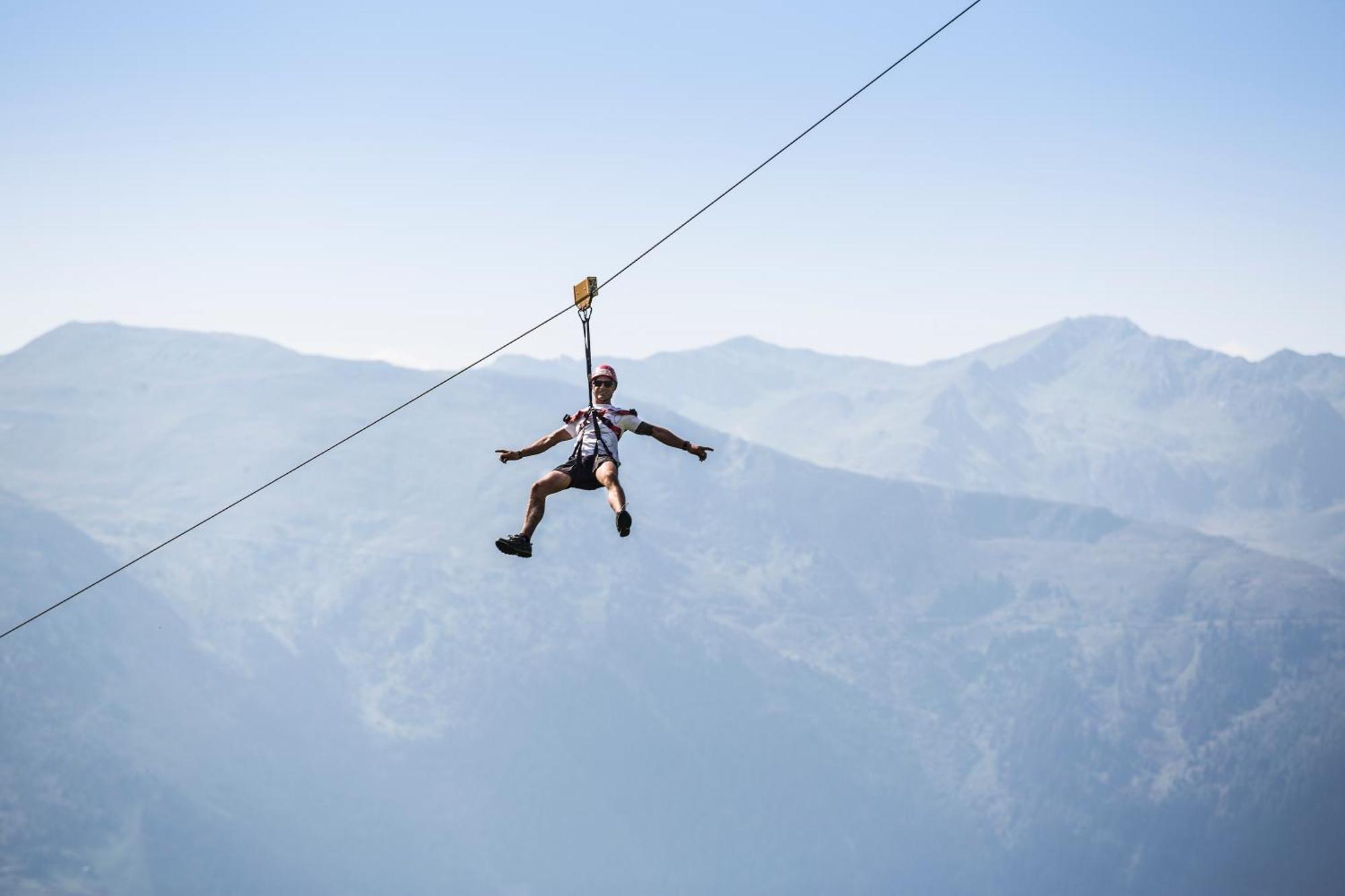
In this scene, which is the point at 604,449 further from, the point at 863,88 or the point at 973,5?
the point at 973,5

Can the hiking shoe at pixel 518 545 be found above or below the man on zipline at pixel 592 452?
below

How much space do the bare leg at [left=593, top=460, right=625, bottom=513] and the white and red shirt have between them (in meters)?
0.31

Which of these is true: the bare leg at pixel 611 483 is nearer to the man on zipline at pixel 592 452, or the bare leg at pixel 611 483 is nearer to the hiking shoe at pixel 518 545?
the man on zipline at pixel 592 452

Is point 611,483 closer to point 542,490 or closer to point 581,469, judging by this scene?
point 581,469

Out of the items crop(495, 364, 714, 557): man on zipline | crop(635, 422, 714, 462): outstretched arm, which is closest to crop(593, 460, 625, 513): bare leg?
crop(495, 364, 714, 557): man on zipline

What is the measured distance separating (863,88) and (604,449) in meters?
6.60

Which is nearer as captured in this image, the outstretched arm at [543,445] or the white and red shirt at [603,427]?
the white and red shirt at [603,427]

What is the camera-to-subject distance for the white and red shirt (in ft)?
60.5

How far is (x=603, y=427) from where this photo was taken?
61.6 feet

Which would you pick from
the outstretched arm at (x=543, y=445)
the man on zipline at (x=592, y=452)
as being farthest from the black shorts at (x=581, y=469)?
the outstretched arm at (x=543, y=445)

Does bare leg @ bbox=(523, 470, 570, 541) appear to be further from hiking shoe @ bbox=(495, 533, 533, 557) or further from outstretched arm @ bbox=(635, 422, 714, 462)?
outstretched arm @ bbox=(635, 422, 714, 462)

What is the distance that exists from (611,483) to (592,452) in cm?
93

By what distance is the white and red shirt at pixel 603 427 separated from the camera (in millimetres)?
18453

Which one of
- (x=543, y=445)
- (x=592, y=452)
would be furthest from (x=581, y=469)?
(x=543, y=445)
